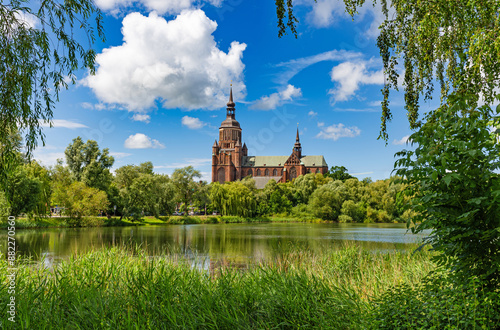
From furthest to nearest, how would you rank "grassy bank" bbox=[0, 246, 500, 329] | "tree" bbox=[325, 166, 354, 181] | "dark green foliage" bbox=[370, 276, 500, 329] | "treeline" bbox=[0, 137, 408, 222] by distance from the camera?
"tree" bbox=[325, 166, 354, 181] < "treeline" bbox=[0, 137, 408, 222] < "grassy bank" bbox=[0, 246, 500, 329] < "dark green foliage" bbox=[370, 276, 500, 329]

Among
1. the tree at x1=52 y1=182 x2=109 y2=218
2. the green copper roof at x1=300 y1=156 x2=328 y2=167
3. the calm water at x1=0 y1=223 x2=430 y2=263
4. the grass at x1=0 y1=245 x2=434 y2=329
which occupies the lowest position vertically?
the calm water at x1=0 y1=223 x2=430 y2=263

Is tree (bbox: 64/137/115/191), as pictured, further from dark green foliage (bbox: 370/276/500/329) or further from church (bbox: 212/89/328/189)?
church (bbox: 212/89/328/189)

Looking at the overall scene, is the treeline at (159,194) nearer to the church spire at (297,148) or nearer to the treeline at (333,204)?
the treeline at (333,204)

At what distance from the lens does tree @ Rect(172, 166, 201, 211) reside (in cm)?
4502

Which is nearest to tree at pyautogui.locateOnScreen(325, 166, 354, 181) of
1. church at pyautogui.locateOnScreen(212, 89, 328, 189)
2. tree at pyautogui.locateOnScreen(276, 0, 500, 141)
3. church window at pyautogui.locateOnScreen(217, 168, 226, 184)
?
church at pyautogui.locateOnScreen(212, 89, 328, 189)

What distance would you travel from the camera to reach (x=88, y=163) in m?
37.4

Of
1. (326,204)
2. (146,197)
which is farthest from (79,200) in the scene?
(326,204)

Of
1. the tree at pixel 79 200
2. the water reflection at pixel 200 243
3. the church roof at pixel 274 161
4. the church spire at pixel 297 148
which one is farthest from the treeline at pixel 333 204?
the church spire at pixel 297 148

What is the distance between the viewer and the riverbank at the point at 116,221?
28109 millimetres

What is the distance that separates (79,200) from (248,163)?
68225 mm

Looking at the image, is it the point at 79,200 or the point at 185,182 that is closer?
the point at 79,200

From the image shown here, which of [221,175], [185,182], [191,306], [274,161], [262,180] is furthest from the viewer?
[274,161]

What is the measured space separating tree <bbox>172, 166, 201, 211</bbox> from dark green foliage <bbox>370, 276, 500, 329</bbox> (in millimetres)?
42394

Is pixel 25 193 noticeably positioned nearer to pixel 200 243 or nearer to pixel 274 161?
pixel 200 243
